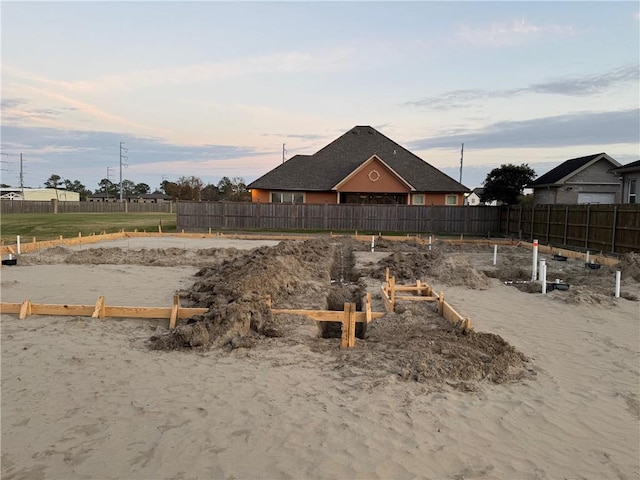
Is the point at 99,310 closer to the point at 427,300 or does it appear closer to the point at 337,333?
the point at 337,333

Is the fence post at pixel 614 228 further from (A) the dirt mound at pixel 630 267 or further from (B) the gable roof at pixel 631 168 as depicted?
(B) the gable roof at pixel 631 168

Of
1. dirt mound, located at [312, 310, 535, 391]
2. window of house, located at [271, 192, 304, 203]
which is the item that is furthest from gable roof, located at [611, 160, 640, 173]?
dirt mound, located at [312, 310, 535, 391]

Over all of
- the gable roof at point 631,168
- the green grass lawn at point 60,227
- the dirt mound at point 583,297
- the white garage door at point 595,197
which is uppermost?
the gable roof at point 631,168

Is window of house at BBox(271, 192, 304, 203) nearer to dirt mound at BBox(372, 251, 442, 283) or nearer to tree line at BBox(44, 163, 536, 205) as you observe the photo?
tree line at BBox(44, 163, 536, 205)

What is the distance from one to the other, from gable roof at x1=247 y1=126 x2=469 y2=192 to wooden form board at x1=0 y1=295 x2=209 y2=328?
85.1 ft

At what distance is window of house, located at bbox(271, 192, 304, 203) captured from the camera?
33.5 meters

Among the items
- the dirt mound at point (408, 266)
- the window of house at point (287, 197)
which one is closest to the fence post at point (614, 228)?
the dirt mound at point (408, 266)

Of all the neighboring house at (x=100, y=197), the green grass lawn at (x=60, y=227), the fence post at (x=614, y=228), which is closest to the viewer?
the fence post at (x=614, y=228)

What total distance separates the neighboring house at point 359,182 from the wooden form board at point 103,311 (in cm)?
2565

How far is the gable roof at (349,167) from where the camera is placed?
1309 inches

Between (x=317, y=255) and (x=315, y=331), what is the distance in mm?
8121

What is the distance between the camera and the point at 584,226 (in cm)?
1866

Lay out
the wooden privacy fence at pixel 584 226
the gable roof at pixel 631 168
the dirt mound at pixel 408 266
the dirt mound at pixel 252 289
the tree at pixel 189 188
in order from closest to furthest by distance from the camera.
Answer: the dirt mound at pixel 252 289, the dirt mound at pixel 408 266, the wooden privacy fence at pixel 584 226, the gable roof at pixel 631 168, the tree at pixel 189 188

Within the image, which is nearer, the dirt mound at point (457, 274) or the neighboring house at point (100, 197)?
the dirt mound at point (457, 274)
